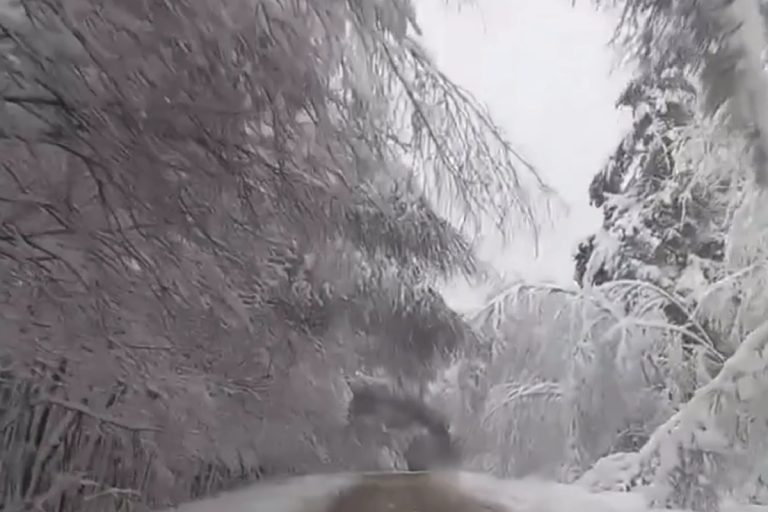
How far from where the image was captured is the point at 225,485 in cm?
162

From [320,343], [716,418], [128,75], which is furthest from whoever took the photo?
[320,343]

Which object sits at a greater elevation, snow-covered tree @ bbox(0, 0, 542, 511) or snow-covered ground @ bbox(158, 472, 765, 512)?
snow-covered tree @ bbox(0, 0, 542, 511)

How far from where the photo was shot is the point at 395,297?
5.54 feet

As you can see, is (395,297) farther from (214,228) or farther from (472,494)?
(214,228)

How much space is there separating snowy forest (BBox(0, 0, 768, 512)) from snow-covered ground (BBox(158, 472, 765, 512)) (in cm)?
2

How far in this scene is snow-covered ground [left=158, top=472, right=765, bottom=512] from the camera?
1549mm

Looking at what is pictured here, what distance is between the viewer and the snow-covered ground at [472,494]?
61.0 inches

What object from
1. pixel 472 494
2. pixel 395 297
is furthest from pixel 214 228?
pixel 472 494

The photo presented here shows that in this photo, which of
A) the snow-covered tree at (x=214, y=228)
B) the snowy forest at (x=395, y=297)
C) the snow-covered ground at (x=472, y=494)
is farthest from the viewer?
the snow-covered ground at (x=472, y=494)

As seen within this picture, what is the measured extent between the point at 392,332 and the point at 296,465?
33 cm

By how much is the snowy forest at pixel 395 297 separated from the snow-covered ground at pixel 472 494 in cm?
2

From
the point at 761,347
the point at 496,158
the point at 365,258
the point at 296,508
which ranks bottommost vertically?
the point at 296,508

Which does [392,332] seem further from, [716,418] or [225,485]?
[716,418]

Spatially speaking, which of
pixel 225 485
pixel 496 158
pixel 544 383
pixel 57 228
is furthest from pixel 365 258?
pixel 57 228
